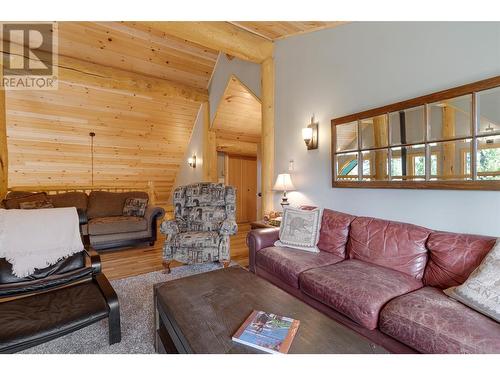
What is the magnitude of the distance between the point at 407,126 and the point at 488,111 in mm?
522

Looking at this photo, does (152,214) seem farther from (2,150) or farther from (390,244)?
(390,244)

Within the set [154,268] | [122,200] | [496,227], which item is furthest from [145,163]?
[496,227]

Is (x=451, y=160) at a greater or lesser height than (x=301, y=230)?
greater

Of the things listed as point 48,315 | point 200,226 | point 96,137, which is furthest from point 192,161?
point 48,315

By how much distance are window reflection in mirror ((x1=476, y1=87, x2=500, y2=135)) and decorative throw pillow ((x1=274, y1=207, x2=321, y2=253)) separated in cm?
139

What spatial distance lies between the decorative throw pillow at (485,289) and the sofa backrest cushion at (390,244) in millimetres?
393

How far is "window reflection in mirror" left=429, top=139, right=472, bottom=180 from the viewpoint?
1.79 m

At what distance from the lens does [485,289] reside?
1.28 metres

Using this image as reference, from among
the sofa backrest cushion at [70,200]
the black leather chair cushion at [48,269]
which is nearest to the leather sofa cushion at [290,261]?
the black leather chair cushion at [48,269]

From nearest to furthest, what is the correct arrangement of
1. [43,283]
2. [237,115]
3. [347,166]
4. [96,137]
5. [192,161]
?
[43,283] → [347,166] → [96,137] → [237,115] → [192,161]

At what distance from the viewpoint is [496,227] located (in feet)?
5.51

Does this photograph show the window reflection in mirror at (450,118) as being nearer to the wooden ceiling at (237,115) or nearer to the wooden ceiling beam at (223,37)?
the wooden ceiling beam at (223,37)

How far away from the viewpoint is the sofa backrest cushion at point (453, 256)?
1545 mm

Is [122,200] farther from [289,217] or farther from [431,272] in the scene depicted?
[431,272]
